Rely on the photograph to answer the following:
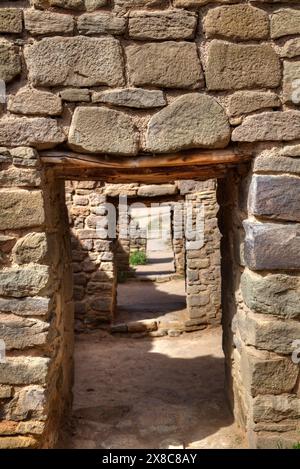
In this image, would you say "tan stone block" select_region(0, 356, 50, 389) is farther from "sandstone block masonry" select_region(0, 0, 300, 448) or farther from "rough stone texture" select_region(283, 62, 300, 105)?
"rough stone texture" select_region(283, 62, 300, 105)

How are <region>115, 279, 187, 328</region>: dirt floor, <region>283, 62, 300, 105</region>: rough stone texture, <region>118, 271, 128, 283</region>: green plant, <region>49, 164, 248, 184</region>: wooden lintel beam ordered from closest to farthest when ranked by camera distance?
<region>283, 62, 300, 105</region>: rough stone texture → <region>49, 164, 248, 184</region>: wooden lintel beam → <region>115, 279, 187, 328</region>: dirt floor → <region>118, 271, 128, 283</region>: green plant

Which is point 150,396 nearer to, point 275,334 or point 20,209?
point 275,334

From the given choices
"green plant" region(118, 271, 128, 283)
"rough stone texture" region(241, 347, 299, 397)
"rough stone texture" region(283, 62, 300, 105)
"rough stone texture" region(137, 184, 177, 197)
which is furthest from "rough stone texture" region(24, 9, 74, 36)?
"green plant" region(118, 271, 128, 283)

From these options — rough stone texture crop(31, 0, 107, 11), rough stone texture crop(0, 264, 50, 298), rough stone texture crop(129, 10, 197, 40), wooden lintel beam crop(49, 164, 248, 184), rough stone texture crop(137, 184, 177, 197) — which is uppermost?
rough stone texture crop(31, 0, 107, 11)

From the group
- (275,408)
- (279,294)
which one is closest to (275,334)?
(279,294)

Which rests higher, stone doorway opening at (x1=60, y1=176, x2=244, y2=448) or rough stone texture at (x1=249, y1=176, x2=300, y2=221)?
rough stone texture at (x1=249, y1=176, x2=300, y2=221)

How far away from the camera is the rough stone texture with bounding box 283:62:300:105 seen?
2.46 m

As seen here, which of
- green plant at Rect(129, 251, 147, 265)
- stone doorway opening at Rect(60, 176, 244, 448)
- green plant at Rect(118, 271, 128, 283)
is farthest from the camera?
green plant at Rect(129, 251, 147, 265)

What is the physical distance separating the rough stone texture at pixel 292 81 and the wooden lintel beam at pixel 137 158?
38 cm

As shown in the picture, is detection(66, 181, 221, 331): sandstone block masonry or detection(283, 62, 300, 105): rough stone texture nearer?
detection(283, 62, 300, 105): rough stone texture

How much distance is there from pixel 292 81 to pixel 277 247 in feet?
2.98

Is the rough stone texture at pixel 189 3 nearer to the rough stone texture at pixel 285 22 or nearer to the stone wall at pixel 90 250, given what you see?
the rough stone texture at pixel 285 22

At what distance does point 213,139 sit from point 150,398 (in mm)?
2606
